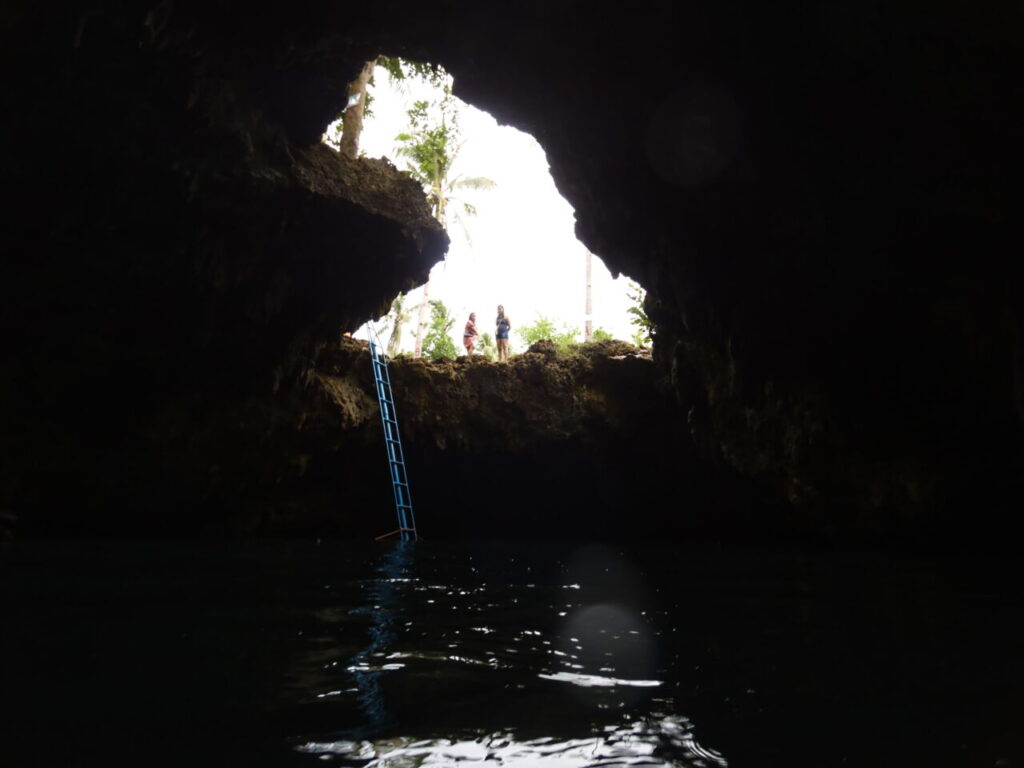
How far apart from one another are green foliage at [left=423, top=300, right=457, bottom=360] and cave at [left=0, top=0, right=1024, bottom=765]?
510 inches

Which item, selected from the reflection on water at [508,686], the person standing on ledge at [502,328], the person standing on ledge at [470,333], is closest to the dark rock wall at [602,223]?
the reflection on water at [508,686]

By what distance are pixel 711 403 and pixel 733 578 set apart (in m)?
4.82

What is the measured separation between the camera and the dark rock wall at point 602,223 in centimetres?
629

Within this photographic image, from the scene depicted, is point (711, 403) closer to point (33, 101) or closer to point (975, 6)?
point (975, 6)

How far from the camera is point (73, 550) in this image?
8.83 metres

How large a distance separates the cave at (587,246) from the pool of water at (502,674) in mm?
→ 279

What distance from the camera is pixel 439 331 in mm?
29500

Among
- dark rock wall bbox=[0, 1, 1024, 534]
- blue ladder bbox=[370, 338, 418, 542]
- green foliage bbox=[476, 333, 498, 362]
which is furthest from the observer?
green foliage bbox=[476, 333, 498, 362]

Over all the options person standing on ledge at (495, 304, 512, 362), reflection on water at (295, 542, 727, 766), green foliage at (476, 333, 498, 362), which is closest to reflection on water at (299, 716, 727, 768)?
reflection on water at (295, 542, 727, 766)

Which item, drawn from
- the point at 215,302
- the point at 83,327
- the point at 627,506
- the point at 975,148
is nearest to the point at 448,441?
the point at 627,506

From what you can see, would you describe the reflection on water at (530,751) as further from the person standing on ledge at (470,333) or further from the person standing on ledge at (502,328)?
the person standing on ledge at (470,333)

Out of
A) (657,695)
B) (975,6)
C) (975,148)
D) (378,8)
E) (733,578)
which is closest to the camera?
(657,695)

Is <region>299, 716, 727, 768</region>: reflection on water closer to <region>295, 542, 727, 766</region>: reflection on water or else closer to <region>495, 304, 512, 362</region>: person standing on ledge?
<region>295, 542, 727, 766</region>: reflection on water

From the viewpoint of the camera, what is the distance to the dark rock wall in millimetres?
6285
